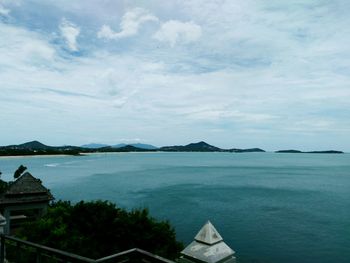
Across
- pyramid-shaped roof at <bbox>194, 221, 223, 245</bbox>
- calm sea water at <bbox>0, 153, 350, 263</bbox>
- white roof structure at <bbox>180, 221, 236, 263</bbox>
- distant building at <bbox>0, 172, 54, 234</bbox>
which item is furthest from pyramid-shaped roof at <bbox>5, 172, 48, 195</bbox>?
pyramid-shaped roof at <bbox>194, 221, 223, 245</bbox>

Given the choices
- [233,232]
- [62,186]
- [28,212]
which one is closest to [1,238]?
[28,212]

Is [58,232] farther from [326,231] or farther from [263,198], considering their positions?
[263,198]

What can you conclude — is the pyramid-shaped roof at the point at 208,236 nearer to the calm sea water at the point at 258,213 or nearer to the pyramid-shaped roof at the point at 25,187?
the pyramid-shaped roof at the point at 25,187

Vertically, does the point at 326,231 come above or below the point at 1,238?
below

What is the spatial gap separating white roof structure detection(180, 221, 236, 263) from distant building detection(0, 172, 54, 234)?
808 inches

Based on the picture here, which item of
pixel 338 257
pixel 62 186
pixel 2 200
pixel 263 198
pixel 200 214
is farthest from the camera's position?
pixel 62 186

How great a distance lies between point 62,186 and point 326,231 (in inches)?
2465

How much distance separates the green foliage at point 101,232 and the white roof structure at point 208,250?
11646 mm

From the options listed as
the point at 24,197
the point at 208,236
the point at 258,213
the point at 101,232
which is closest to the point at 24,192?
the point at 24,197

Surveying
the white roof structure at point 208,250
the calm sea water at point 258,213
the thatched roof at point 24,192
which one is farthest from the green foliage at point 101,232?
the calm sea water at point 258,213

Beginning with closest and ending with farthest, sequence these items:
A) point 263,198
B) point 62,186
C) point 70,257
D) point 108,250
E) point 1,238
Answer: point 70,257 → point 1,238 → point 108,250 → point 263,198 → point 62,186

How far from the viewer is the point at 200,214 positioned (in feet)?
167

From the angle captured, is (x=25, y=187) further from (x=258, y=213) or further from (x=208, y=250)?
(x=258, y=213)

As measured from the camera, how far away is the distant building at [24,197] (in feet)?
73.6
